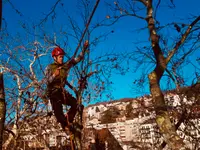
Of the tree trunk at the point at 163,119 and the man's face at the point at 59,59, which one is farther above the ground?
the man's face at the point at 59,59

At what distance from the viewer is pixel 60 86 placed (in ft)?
13.6

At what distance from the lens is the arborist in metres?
4.08

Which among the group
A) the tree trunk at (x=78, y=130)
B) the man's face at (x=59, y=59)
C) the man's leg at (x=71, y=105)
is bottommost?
the tree trunk at (x=78, y=130)

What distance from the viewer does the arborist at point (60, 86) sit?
13.4ft

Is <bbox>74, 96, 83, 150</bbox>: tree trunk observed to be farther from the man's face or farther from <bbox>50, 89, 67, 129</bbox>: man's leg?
the man's face

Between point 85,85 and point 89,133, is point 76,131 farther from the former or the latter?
point 89,133

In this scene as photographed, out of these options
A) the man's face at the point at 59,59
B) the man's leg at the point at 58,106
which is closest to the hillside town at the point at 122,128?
the man's leg at the point at 58,106

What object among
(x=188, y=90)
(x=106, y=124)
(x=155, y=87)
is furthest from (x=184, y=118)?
(x=106, y=124)

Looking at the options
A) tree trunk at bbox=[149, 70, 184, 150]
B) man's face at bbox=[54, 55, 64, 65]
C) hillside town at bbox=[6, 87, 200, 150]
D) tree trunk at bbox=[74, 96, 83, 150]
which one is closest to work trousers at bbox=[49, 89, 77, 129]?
tree trunk at bbox=[74, 96, 83, 150]

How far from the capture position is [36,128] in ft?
33.9

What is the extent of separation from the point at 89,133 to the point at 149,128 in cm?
263

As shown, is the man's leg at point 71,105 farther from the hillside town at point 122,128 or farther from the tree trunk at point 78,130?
the hillside town at point 122,128

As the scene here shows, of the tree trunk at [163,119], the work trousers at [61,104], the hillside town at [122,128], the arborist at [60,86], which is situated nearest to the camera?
the tree trunk at [163,119]

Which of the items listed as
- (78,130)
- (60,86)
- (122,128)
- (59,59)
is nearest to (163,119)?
(78,130)
